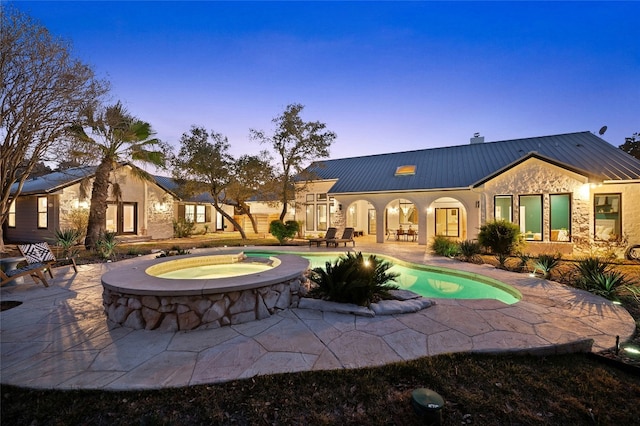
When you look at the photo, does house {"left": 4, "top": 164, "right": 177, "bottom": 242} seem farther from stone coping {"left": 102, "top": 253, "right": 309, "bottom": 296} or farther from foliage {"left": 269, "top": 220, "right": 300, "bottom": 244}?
stone coping {"left": 102, "top": 253, "right": 309, "bottom": 296}

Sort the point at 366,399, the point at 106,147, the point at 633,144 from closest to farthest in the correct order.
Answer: the point at 366,399 < the point at 106,147 < the point at 633,144

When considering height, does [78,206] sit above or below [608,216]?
above

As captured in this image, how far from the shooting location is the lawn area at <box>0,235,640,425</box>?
2.36 meters

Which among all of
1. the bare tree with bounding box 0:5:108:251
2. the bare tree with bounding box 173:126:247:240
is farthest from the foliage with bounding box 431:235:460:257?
the bare tree with bounding box 0:5:108:251

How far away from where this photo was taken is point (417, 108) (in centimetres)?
1928

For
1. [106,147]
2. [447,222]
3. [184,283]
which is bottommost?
[184,283]

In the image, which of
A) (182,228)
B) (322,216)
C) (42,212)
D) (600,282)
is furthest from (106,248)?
(600,282)

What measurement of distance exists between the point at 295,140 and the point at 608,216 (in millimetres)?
14687

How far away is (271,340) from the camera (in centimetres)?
371

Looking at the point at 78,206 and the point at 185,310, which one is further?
the point at 78,206

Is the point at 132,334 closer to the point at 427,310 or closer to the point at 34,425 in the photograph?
the point at 34,425

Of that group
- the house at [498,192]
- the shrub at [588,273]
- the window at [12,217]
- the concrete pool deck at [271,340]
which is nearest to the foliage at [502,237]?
the house at [498,192]

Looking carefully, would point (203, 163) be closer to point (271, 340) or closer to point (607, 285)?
point (271, 340)

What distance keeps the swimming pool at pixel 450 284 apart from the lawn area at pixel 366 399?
146 inches
